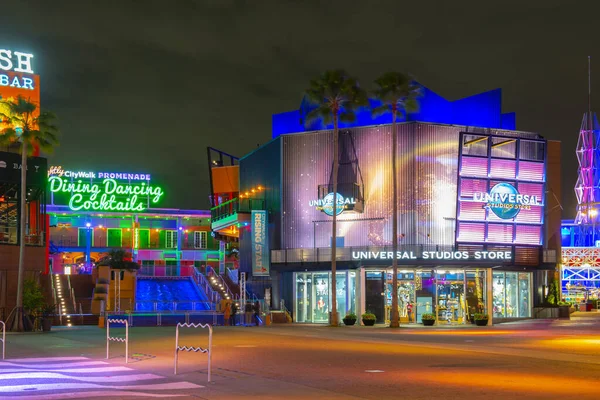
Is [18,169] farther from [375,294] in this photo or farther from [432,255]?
[432,255]

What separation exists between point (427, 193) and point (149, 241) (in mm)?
52650

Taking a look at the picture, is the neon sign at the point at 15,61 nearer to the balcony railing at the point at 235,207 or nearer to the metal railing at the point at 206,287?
the balcony railing at the point at 235,207

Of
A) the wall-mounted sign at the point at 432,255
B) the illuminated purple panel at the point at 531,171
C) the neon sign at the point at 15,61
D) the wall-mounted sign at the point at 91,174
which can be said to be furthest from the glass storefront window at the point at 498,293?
the wall-mounted sign at the point at 91,174

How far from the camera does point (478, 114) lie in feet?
186

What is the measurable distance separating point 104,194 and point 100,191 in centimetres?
57

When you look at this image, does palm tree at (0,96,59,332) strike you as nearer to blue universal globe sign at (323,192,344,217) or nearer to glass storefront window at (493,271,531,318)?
blue universal globe sign at (323,192,344,217)

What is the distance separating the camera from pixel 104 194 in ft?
302

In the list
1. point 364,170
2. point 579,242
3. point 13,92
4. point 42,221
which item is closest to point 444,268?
point 364,170

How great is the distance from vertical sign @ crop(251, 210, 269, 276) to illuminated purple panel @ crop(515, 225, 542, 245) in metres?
17.5

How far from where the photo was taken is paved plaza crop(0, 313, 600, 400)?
16.8 m

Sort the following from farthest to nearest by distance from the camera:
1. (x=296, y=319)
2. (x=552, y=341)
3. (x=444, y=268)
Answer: (x=296, y=319), (x=444, y=268), (x=552, y=341)

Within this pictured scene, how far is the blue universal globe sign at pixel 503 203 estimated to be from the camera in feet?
178

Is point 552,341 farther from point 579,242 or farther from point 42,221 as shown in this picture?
point 579,242

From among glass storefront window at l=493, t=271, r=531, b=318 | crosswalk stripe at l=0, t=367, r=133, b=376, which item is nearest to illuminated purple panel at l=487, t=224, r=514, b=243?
glass storefront window at l=493, t=271, r=531, b=318
